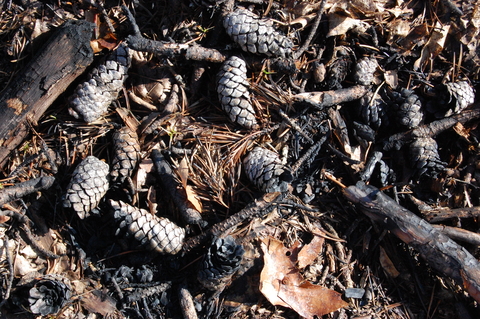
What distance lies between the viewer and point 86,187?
2.10 metres

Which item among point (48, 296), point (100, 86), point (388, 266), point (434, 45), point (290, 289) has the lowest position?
point (388, 266)

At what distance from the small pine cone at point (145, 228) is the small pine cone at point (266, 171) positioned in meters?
0.62

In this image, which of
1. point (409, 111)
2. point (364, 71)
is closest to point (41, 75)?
point (364, 71)

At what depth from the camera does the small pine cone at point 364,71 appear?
2.49 meters

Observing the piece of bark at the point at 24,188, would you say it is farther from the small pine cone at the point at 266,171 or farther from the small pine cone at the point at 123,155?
the small pine cone at the point at 266,171

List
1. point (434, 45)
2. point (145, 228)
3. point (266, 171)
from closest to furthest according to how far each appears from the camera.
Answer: point (145, 228), point (266, 171), point (434, 45)

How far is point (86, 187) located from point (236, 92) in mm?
1105

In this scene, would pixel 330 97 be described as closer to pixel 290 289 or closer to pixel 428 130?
pixel 428 130

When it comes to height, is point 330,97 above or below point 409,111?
above

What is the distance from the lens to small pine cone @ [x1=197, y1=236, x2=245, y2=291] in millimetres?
1946

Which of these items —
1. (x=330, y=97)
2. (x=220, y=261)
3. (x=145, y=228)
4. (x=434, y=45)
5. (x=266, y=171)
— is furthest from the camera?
(x=434, y=45)

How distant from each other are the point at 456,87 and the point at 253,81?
1.44 m

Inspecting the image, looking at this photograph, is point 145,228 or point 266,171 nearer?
point 145,228

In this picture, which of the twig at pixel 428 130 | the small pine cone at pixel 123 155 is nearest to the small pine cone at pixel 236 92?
the small pine cone at pixel 123 155
